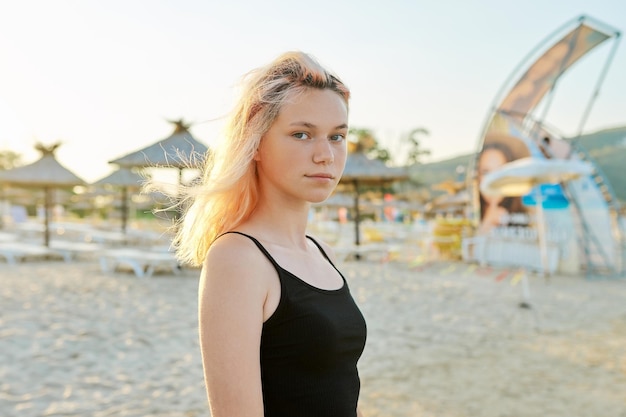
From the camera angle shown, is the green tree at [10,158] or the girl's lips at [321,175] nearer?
the girl's lips at [321,175]

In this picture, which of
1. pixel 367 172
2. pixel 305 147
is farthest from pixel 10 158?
pixel 305 147

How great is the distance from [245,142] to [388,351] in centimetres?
428

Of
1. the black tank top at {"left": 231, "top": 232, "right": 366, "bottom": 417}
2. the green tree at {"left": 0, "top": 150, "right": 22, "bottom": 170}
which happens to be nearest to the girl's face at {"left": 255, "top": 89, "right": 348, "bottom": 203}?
the black tank top at {"left": 231, "top": 232, "right": 366, "bottom": 417}

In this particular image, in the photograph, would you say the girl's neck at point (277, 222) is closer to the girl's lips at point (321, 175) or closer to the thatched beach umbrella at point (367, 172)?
the girl's lips at point (321, 175)

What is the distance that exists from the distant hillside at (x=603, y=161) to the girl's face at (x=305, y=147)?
60.1 metres

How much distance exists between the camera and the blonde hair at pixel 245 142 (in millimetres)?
1015

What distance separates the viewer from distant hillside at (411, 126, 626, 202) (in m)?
65.4

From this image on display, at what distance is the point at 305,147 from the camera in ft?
3.29

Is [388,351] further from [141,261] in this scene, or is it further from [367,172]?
[367,172]

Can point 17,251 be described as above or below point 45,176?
below

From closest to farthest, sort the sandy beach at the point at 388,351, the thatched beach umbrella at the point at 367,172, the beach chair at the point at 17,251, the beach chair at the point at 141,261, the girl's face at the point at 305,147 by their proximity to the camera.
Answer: the girl's face at the point at 305,147
the sandy beach at the point at 388,351
the beach chair at the point at 141,261
the beach chair at the point at 17,251
the thatched beach umbrella at the point at 367,172

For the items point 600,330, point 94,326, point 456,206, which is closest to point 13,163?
point 456,206

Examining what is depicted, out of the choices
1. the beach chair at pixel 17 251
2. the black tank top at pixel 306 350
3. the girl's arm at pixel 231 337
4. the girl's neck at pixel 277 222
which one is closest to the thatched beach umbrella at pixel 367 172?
the beach chair at pixel 17 251

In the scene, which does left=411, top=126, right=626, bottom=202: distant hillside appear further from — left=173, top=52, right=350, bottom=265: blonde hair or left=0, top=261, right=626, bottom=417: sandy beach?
left=173, top=52, right=350, bottom=265: blonde hair
